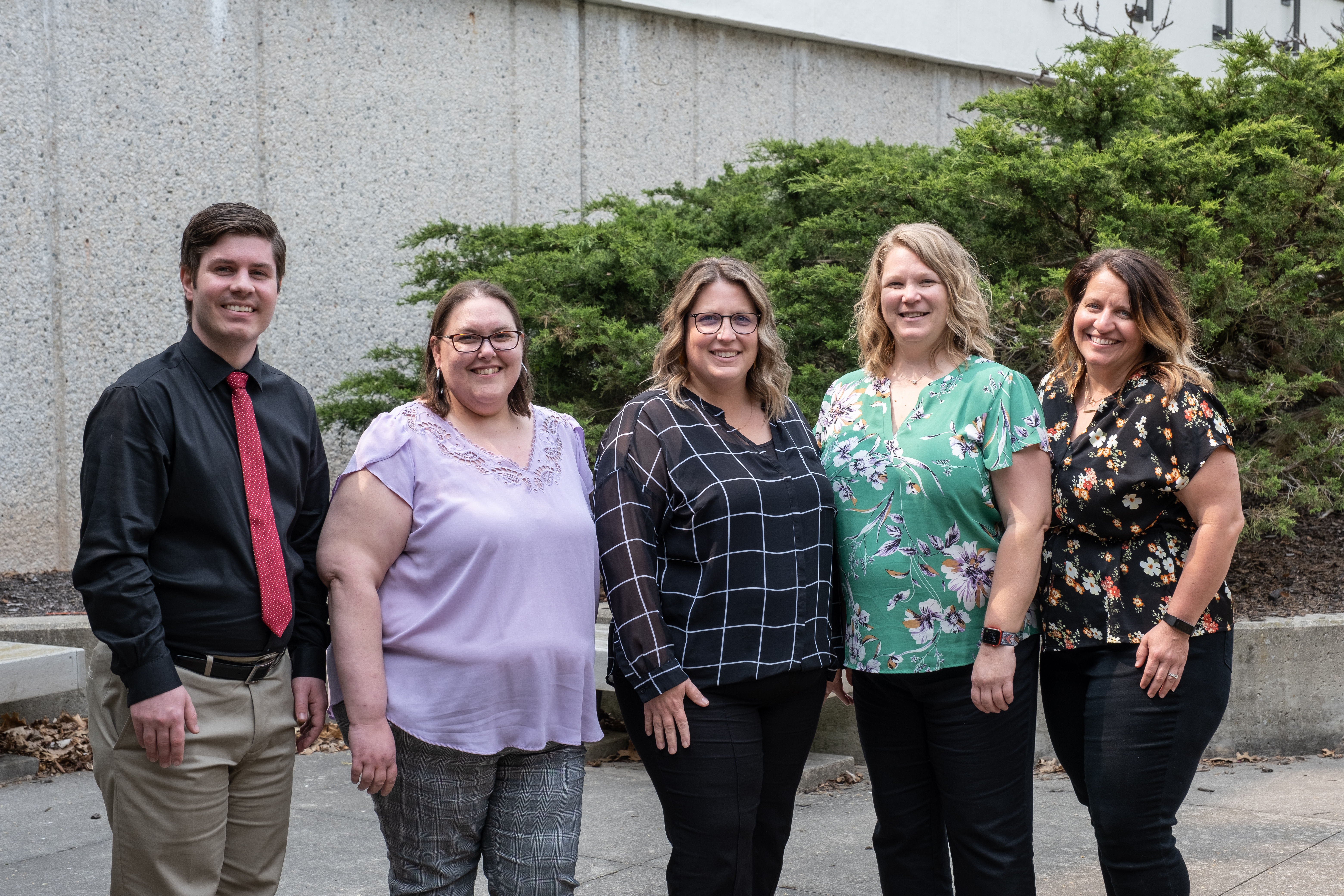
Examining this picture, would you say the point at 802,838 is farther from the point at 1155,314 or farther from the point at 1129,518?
the point at 1155,314

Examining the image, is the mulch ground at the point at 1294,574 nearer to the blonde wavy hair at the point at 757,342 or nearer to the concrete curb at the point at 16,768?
the blonde wavy hair at the point at 757,342

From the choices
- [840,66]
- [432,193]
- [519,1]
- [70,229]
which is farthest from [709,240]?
[840,66]

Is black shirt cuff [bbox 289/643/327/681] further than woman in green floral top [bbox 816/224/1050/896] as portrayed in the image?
No

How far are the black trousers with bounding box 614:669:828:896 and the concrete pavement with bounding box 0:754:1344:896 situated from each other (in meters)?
1.07

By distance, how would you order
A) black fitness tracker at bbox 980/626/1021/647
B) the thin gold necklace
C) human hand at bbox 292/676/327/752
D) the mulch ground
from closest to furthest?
1. human hand at bbox 292/676/327/752
2. black fitness tracker at bbox 980/626/1021/647
3. the thin gold necklace
4. the mulch ground

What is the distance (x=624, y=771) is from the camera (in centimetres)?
527

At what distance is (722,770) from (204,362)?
1487 mm

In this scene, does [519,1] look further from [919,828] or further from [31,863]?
[919,828]

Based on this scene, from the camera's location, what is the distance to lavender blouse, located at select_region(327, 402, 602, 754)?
273cm

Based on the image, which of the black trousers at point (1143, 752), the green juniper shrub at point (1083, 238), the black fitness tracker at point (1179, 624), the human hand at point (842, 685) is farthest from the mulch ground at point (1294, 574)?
the human hand at point (842, 685)

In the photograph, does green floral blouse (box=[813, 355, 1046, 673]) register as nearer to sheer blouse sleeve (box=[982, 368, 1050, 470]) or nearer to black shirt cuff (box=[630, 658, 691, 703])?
sheer blouse sleeve (box=[982, 368, 1050, 470])

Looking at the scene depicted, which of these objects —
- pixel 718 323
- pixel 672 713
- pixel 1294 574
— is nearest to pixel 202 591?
pixel 672 713

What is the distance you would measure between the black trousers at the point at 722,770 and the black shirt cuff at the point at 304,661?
0.70 metres

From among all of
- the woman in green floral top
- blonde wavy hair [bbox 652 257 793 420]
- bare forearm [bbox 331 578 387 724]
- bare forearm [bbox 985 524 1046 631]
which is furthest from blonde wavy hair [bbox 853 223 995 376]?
bare forearm [bbox 331 578 387 724]
